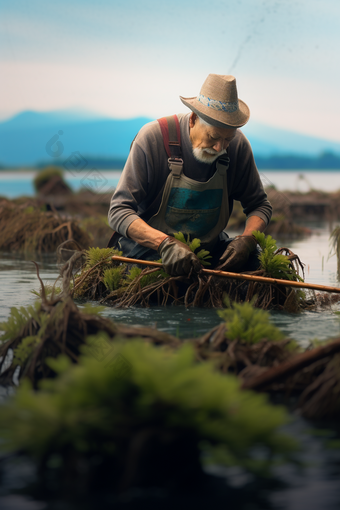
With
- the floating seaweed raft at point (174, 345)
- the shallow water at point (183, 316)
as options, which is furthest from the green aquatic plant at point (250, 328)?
the shallow water at point (183, 316)

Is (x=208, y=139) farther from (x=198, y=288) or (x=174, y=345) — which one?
(x=174, y=345)

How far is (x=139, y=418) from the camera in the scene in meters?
1.62

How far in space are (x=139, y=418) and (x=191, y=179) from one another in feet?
10.5

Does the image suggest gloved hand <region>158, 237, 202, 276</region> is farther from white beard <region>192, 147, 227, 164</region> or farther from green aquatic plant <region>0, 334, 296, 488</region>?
green aquatic plant <region>0, 334, 296, 488</region>

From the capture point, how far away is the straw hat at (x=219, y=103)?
14.2 ft

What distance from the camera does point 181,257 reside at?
4.07 metres

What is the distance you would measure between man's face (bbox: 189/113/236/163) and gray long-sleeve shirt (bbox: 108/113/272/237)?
2.9 inches

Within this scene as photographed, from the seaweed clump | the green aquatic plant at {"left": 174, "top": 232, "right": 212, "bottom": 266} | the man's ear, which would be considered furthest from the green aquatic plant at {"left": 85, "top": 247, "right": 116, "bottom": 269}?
the seaweed clump

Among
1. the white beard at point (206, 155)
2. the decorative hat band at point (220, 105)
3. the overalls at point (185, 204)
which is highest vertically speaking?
the decorative hat band at point (220, 105)

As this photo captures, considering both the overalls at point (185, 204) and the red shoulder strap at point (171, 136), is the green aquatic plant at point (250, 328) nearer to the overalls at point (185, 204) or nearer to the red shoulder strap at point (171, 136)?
the overalls at point (185, 204)

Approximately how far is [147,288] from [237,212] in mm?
11114

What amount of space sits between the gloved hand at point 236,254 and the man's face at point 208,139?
666mm

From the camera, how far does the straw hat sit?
170 inches

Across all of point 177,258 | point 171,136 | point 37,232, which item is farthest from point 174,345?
point 37,232
